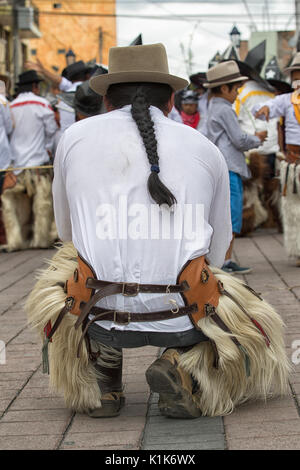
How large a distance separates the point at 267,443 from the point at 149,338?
2.34 ft

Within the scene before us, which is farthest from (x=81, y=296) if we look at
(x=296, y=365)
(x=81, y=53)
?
(x=81, y=53)

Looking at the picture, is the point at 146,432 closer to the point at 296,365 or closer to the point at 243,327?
the point at 243,327

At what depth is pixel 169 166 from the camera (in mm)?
3895

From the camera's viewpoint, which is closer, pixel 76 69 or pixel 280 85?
pixel 76 69

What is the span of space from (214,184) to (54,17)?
5927 centimetres

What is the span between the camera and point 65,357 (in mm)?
4070

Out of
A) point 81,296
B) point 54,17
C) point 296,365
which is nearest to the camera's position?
point 81,296

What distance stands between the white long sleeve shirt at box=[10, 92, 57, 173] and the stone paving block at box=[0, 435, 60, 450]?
7735 millimetres

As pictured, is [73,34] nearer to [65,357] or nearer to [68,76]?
[68,76]

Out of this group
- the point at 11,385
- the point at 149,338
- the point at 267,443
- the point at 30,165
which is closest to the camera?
the point at 267,443

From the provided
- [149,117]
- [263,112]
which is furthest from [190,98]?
[149,117]

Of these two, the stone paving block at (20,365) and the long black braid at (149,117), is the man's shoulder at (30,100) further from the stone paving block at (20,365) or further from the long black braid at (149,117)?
the long black braid at (149,117)

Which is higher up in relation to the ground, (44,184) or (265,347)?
(265,347)
